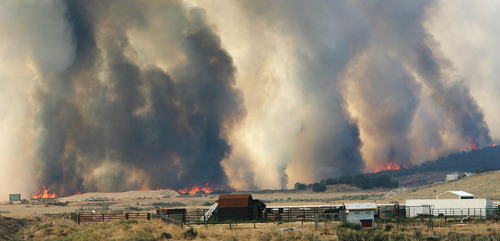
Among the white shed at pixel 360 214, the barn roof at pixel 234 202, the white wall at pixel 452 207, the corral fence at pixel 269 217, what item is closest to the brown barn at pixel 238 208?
the barn roof at pixel 234 202

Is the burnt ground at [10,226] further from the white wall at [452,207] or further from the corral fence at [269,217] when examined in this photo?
the white wall at [452,207]

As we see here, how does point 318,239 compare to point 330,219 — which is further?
point 330,219

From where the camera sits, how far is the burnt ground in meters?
58.5

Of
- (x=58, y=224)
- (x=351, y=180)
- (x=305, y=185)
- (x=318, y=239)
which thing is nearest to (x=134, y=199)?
(x=305, y=185)

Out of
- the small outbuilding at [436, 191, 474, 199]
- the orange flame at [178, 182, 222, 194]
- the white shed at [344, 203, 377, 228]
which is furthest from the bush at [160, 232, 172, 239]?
the orange flame at [178, 182, 222, 194]

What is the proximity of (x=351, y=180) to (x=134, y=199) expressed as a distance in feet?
232

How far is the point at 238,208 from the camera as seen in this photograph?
65.9 metres

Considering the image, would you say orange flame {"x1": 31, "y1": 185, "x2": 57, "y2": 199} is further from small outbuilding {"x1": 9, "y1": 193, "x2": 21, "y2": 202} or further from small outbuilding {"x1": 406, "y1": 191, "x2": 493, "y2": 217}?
small outbuilding {"x1": 406, "y1": 191, "x2": 493, "y2": 217}

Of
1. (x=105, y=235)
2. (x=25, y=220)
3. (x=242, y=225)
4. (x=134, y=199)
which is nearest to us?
(x=105, y=235)

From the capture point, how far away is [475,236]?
1783 inches

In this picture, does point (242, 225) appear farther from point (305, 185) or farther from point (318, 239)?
point (305, 185)

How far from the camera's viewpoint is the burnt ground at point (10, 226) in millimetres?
58481

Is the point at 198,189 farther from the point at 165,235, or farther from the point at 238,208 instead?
the point at 165,235

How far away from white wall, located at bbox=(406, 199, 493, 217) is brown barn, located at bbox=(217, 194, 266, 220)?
17.6 m
